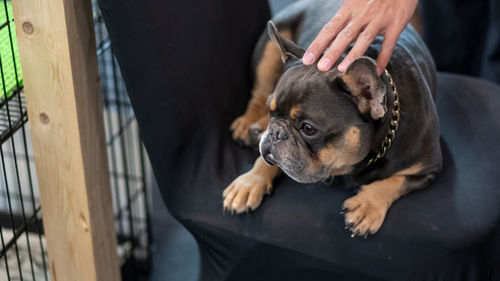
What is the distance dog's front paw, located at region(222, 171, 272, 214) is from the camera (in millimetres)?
1503

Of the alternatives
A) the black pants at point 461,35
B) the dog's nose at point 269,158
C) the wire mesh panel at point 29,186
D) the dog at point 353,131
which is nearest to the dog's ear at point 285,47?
the dog at point 353,131

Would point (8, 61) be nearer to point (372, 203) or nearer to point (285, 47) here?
point (285, 47)

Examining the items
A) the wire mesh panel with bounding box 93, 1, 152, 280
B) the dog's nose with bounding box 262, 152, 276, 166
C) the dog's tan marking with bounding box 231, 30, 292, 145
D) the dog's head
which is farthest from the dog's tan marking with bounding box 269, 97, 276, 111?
the wire mesh panel with bounding box 93, 1, 152, 280

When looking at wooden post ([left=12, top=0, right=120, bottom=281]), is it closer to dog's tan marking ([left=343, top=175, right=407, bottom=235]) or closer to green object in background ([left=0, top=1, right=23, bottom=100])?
green object in background ([left=0, top=1, right=23, bottom=100])

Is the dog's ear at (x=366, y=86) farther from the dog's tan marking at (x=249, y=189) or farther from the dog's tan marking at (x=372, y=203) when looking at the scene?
the dog's tan marking at (x=249, y=189)

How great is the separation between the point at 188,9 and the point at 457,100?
867 millimetres

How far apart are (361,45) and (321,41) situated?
0.29 ft

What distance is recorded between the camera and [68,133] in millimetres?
1451

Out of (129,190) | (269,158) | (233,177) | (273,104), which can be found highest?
(273,104)

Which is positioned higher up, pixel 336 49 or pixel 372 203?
pixel 336 49

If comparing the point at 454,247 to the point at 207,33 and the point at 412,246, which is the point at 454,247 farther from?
the point at 207,33

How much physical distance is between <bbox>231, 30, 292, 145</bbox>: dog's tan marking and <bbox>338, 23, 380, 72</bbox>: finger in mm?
411

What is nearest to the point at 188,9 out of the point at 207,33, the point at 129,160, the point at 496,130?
the point at 207,33

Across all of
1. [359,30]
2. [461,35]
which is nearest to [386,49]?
[359,30]
